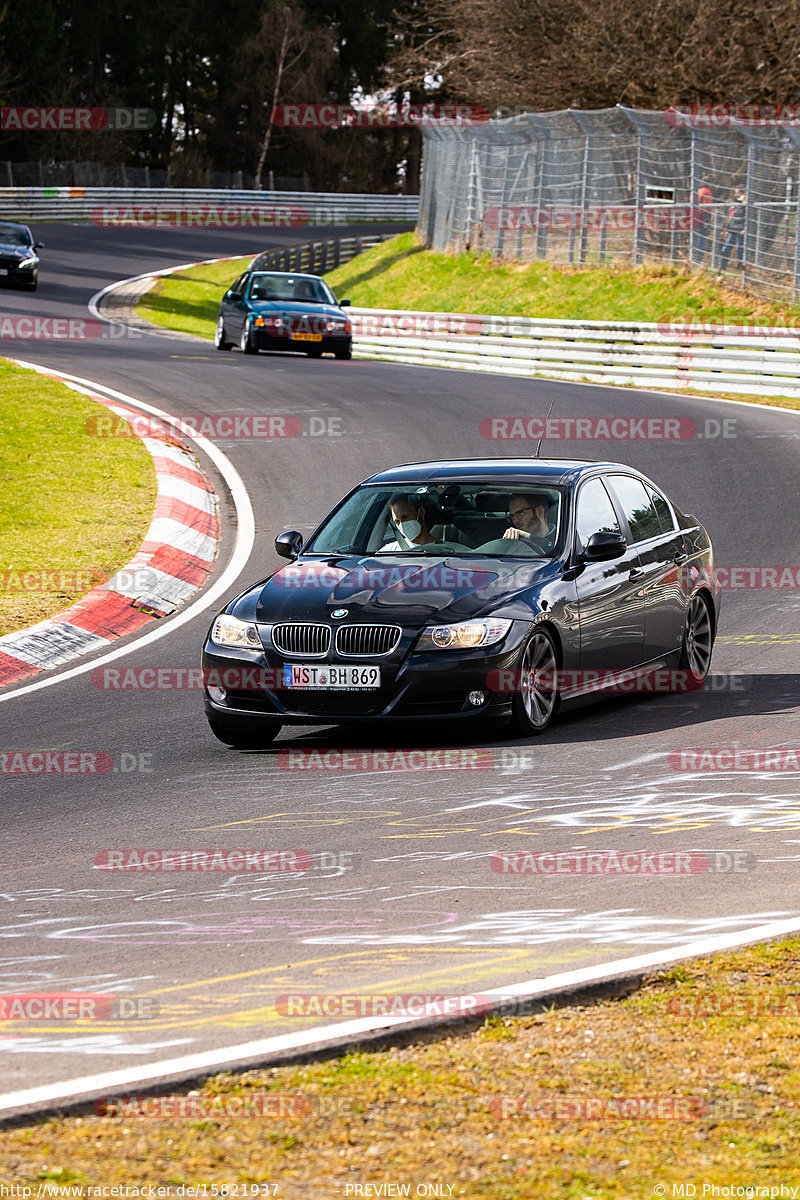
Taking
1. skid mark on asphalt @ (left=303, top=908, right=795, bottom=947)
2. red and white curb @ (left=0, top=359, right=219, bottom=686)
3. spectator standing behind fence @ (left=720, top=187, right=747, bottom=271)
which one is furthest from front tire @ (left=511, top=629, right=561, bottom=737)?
spectator standing behind fence @ (left=720, top=187, right=747, bottom=271)

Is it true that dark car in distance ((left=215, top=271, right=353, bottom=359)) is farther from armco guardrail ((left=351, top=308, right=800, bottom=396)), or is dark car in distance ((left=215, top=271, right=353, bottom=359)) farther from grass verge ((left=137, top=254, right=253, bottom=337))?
grass verge ((left=137, top=254, right=253, bottom=337))

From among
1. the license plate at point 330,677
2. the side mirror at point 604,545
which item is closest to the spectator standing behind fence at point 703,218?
the side mirror at point 604,545

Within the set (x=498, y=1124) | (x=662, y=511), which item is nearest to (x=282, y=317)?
(x=662, y=511)

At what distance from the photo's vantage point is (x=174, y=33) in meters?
88.3

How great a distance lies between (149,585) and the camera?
45.3 ft

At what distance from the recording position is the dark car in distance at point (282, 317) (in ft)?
105

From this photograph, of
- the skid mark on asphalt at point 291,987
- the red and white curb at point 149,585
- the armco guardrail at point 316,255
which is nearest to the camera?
the skid mark on asphalt at point 291,987

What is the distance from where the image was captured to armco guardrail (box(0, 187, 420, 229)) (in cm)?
6631

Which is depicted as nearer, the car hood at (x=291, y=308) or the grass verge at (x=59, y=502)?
the grass verge at (x=59, y=502)

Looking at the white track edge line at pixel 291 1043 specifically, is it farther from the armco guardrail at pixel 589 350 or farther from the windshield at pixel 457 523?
the armco guardrail at pixel 589 350

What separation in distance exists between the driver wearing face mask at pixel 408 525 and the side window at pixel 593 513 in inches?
35.6

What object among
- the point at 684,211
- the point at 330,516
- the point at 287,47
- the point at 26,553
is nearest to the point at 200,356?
the point at 684,211

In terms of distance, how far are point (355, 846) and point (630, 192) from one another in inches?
1309

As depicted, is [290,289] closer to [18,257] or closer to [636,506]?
[18,257]
